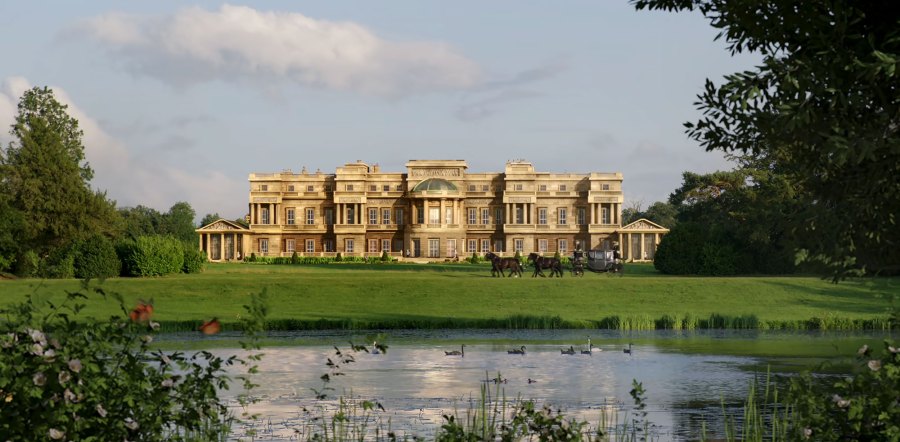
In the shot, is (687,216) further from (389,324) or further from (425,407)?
(425,407)

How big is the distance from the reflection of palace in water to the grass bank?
55042 millimetres

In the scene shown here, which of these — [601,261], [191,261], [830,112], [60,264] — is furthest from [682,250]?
[830,112]

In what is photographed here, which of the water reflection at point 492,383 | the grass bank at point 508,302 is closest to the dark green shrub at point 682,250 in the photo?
the grass bank at point 508,302

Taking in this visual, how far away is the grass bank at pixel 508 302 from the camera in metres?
30.2

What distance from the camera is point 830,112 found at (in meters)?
9.39

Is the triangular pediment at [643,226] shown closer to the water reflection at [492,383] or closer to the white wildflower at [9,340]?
the water reflection at [492,383]

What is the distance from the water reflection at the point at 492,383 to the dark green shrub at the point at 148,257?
85.2 feet

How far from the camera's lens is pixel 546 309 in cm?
3412

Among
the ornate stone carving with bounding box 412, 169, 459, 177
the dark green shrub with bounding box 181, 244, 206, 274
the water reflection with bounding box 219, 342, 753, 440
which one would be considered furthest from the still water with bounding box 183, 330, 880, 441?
the ornate stone carving with bounding box 412, 169, 459, 177

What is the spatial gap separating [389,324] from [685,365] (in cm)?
1241

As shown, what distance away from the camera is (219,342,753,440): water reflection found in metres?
12.9

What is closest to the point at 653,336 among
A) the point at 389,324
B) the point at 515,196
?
the point at 389,324

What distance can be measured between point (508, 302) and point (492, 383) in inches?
770

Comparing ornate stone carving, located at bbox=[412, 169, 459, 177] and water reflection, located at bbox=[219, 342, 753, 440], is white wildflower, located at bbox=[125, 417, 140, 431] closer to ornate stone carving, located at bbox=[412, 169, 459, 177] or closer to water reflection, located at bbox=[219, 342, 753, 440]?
water reflection, located at bbox=[219, 342, 753, 440]
